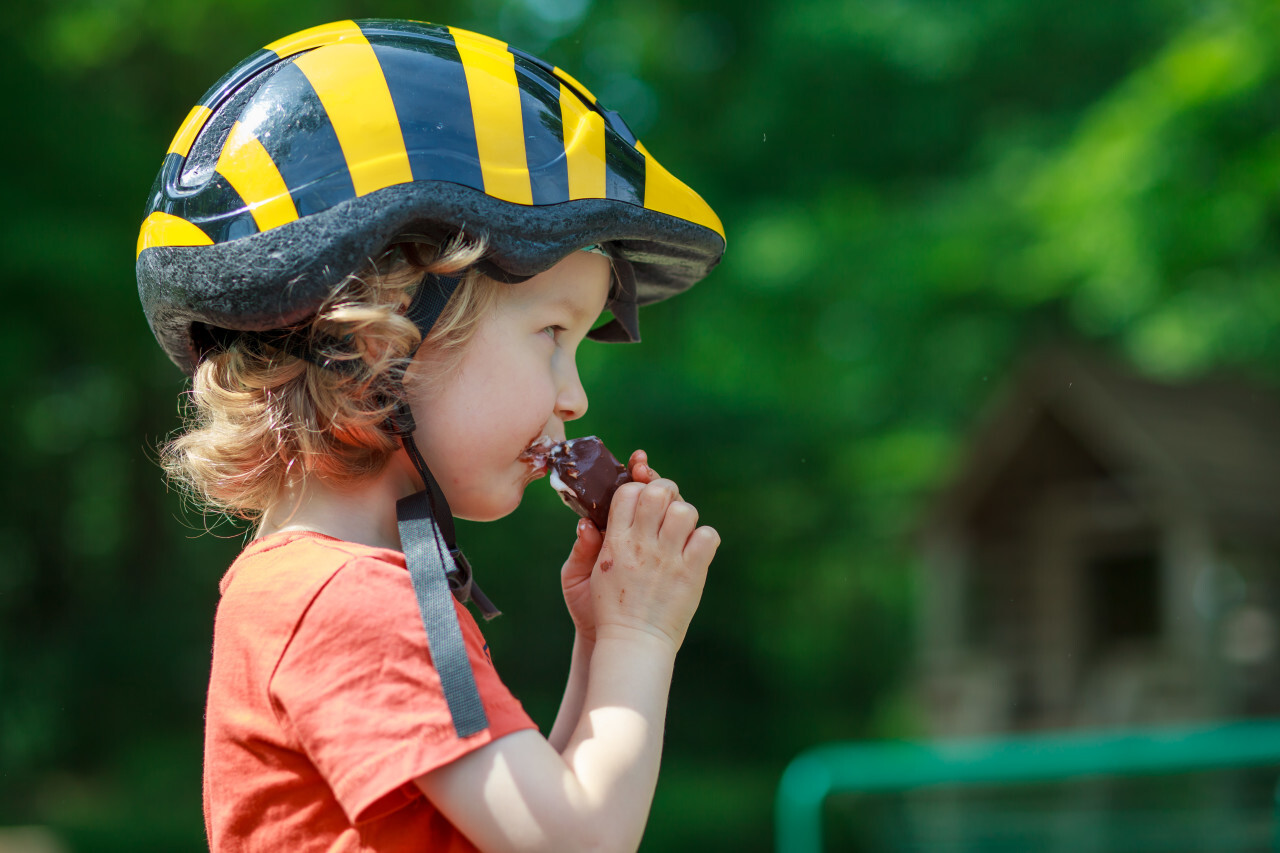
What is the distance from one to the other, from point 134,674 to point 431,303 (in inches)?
579

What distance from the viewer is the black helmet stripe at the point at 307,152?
164 centimetres

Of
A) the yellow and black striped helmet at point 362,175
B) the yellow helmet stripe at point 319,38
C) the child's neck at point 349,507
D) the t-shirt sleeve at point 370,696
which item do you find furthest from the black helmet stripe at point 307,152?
the t-shirt sleeve at point 370,696

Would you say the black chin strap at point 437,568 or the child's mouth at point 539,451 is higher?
the child's mouth at point 539,451

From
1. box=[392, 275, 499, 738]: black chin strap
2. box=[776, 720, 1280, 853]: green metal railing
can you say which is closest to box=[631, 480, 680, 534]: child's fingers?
box=[392, 275, 499, 738]: black chin strap

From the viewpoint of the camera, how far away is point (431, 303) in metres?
1.66

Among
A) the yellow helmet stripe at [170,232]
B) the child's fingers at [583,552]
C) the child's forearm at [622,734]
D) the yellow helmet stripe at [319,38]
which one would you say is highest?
the yellow helmet stripe at [319,38]

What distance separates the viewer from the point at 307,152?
65.3 inches

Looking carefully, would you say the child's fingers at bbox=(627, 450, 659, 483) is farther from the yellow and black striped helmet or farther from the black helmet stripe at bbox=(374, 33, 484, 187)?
the black helmet stripe at bbox=(374, 33, 484, 187)

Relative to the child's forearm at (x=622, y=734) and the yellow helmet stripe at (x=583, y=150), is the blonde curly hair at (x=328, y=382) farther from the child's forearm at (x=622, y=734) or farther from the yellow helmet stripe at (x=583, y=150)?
the child's forearm at (x=622, y=734)

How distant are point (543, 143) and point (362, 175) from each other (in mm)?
276

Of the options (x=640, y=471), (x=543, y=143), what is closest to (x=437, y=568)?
(x=640, y=471)

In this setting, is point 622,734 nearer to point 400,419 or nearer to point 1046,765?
point 400,419

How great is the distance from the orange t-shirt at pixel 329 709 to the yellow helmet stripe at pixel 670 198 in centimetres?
71

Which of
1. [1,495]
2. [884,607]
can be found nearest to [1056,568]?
[884,607]
